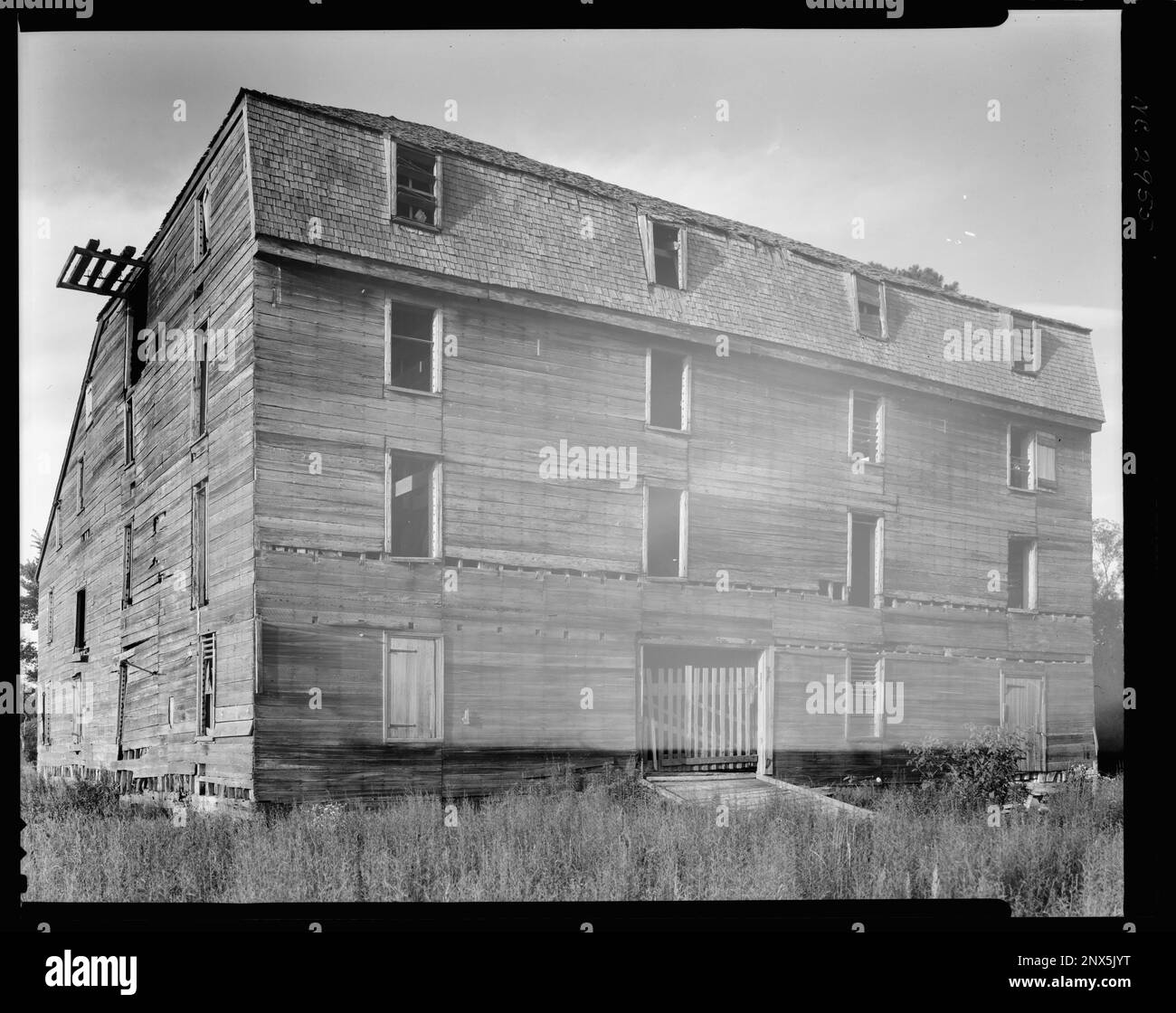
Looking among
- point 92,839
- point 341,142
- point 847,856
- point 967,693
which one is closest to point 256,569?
point 92,839

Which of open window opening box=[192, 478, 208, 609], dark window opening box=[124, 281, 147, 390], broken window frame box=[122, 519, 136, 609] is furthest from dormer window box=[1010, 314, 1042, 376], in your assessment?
broken window frame box=[122, 519, 136, 609]

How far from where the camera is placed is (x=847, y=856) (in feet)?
27.3

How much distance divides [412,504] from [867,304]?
5663 mm

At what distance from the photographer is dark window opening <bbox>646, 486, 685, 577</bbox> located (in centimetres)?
1159

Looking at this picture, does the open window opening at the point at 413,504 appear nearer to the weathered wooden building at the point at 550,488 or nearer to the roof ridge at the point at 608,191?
the weathered wooden building at the point at 550,488

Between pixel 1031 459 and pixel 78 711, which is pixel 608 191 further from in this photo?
pixel 78 711

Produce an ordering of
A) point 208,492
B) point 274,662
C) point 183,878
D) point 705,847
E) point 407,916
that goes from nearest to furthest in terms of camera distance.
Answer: point 407,916
point 183,878
point 705,847
point 274,662
point 208,492

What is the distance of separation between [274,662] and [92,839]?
95.1 inches

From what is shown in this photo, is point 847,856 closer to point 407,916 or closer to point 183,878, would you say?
point 407,916

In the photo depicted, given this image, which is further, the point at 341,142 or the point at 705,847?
the point at 341,142

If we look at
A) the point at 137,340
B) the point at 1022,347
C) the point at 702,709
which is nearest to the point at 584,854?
the point at 702,709

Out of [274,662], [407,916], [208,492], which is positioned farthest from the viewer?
[208,492]

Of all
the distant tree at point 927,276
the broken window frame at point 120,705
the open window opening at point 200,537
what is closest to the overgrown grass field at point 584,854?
the open window opening at point 200,537

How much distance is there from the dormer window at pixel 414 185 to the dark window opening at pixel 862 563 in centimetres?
554
